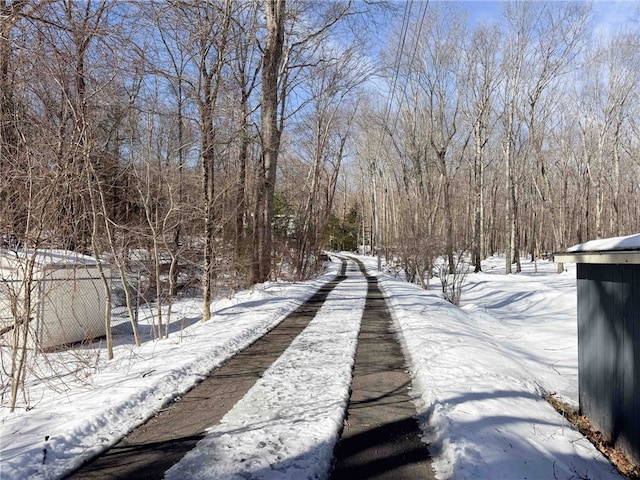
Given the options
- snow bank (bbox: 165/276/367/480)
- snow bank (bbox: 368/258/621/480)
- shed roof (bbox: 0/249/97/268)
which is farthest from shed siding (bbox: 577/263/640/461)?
shed roof (bbox: 0/249/97/268)

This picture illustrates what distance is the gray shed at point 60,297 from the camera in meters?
5.55

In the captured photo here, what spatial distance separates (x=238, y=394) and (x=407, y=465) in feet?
7.43

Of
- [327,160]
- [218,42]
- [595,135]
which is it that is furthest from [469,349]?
[595,135]

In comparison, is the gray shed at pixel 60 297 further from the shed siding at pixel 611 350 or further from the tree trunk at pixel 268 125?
the tree trunk at pixel 268 125

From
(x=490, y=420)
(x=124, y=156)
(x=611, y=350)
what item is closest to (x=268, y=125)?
(x=124, y=156)

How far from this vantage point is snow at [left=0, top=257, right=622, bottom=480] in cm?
352

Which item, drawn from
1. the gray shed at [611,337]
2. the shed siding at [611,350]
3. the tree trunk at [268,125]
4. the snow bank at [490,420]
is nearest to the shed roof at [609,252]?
the gray shed at [611,337]

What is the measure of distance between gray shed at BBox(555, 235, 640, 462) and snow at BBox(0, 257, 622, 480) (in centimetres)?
47

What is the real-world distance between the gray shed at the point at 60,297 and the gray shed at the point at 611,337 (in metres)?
6.10

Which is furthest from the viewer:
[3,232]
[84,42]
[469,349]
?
[469,349]

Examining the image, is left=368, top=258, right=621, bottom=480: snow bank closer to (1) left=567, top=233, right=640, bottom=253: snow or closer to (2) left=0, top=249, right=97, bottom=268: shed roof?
(1) left=567, top=233, right=640, bottom=253: snow

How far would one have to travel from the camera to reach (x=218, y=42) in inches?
420

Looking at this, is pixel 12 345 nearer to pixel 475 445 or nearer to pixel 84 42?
pixel 84 42

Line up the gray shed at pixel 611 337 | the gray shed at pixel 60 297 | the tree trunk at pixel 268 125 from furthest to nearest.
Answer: the tree trunk at pixel 268 125 → the gray shed at pixel 60 297 → the gray shed at pixel 611 337
